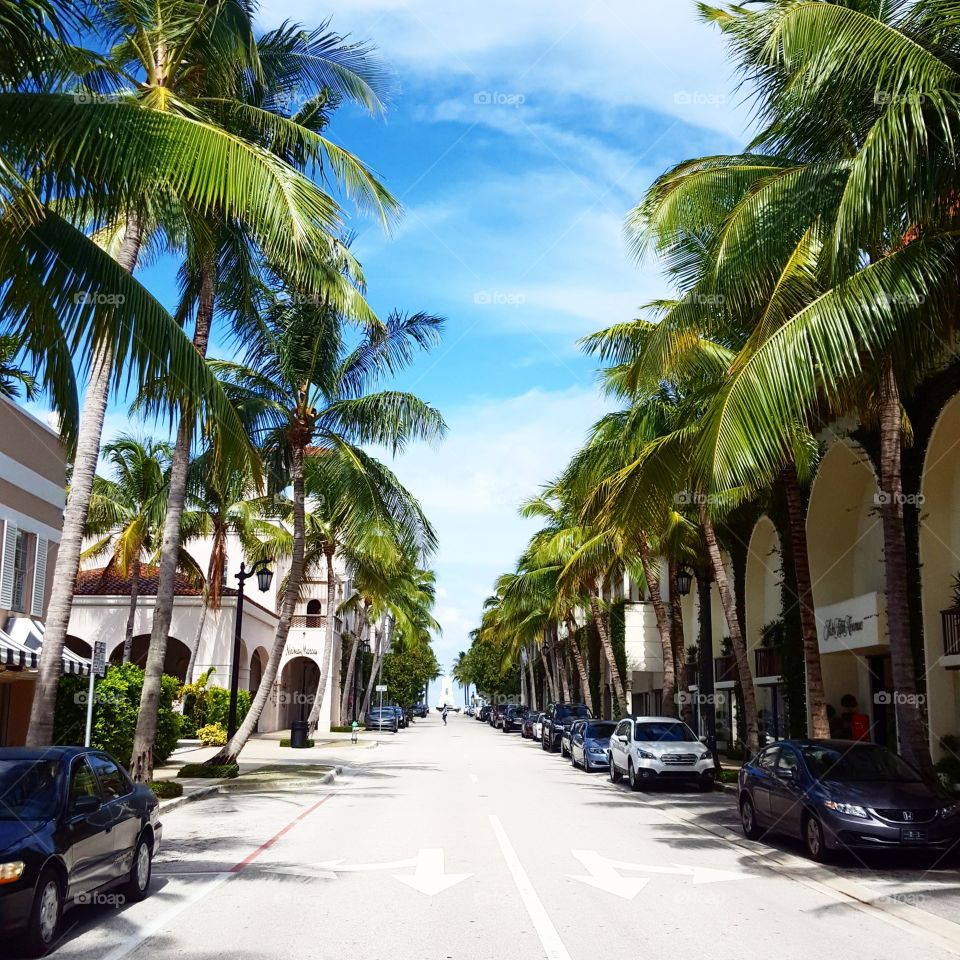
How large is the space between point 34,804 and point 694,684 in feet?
115

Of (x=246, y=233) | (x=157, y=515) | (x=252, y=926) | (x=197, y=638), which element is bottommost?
(x=252, y=926)

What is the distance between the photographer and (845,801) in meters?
12.3

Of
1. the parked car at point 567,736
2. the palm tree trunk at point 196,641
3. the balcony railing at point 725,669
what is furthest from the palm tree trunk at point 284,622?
the balcony railing at point 725,669

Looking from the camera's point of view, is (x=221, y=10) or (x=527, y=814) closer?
(x=221, y=10)

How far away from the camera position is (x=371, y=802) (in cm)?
2062

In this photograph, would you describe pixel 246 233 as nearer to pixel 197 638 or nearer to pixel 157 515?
pixel 157 515

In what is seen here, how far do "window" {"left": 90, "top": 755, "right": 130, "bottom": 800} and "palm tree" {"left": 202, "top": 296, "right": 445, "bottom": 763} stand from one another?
14867 millimetres

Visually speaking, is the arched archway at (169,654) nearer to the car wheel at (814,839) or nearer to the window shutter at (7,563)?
the window shutter at (7,563)

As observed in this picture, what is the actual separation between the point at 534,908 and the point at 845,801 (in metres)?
4.63

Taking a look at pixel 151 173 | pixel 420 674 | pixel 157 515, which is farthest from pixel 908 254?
pixel 420 674

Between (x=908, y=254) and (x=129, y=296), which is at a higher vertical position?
(x=908, y=254)

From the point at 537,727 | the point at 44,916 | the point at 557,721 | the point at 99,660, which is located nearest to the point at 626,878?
the point at 44,916

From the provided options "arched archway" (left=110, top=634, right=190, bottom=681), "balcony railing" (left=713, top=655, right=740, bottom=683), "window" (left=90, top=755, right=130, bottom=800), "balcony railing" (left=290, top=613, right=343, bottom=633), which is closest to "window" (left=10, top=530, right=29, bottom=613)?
"window" (left=90, top=755, right=130, bottom=800)

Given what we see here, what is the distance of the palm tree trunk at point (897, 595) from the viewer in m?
13.6
